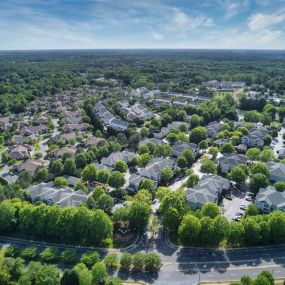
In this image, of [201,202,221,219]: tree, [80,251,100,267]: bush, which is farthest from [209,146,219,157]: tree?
[80,251,100,267]: bush

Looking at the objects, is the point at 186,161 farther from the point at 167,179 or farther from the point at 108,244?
the point at 108,244

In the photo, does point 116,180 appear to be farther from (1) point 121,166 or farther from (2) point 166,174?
(2) point 166,174

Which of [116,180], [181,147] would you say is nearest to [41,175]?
[116,180]

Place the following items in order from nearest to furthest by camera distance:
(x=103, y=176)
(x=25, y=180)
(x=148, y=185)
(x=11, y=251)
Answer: (x=11, y=251) → (x=148, y=185) → (x=25, y=180) → (x=103, y=176)

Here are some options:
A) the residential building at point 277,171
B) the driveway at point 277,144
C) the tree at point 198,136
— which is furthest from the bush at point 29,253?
the driveway at point 277,144

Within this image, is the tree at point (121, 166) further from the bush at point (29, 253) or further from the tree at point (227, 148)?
the bush at point (29, 253)
